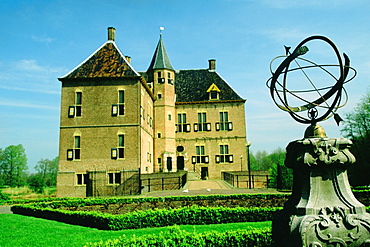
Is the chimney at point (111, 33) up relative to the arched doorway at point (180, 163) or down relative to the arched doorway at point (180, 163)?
up

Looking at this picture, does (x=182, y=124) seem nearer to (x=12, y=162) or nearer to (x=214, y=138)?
(x=214, y=138)

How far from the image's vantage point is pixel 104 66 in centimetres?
2648

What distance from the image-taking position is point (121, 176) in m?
24.5

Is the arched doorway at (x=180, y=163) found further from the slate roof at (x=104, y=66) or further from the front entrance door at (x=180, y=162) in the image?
the slate roof at (x=104, y=66)

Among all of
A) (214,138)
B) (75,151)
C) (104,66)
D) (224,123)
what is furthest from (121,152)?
(224,123)

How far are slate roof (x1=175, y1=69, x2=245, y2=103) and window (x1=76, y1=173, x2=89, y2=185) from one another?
1526cm

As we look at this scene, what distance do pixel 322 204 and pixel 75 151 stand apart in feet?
77.2

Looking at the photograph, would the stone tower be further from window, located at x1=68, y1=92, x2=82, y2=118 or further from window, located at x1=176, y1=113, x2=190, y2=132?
window, located at x1=68, y1=92, x2=82, y2=118

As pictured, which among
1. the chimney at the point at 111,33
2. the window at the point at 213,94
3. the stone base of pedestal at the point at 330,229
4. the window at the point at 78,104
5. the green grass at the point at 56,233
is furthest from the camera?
the window at the point at 213,94

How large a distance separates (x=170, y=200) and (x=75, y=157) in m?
14.1

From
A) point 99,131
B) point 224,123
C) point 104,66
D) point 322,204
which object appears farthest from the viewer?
point 224,123

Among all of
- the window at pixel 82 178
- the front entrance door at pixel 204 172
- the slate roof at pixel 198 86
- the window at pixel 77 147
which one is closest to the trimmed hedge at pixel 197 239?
the window at pixel 82 178

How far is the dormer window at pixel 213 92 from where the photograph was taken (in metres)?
35.3

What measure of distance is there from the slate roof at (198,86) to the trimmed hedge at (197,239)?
28.6 m
